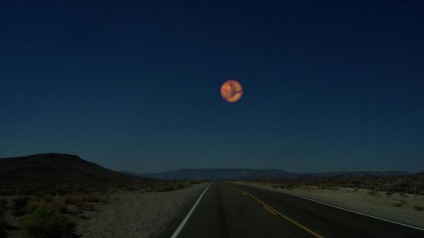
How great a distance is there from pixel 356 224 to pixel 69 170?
361 ft

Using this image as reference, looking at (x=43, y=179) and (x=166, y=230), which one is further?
(x=43, y=179)

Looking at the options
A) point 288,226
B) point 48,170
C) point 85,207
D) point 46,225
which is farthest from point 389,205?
point 48,170

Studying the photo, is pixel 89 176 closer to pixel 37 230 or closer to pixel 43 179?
pixel 43 179

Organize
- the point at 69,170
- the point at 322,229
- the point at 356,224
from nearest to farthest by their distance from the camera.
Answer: the point at 322,229, the point at 356,224, the point at 69,170

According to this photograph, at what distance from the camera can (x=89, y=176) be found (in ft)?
382

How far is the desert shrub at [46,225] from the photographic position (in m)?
12.8

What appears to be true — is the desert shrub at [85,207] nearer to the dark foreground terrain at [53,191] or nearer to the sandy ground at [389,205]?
the dark foreground terrain at [53,191]

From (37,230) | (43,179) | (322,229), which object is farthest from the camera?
(43,179)

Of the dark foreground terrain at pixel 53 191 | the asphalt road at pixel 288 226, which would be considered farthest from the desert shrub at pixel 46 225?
the asphalt road at pixel 288 226

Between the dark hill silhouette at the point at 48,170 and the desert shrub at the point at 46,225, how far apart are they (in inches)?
3139

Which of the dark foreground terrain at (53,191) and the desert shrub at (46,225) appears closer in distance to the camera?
the desert shrub at (46,225)

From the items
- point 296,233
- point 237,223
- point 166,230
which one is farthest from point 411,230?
point 166,230

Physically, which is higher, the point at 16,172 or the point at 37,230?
the point at 16,172

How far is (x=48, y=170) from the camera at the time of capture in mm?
108438
